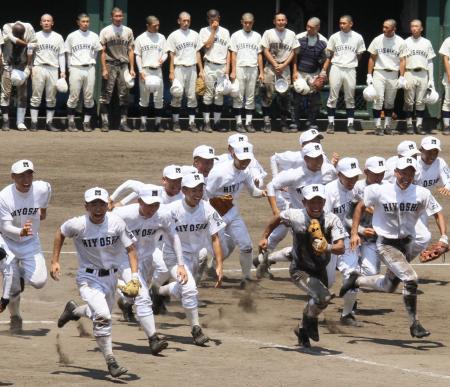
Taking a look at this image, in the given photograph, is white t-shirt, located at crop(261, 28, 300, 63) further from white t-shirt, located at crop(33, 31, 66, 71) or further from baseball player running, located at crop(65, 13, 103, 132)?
white t-shirt, located at crop(33, 31, 66, 71)

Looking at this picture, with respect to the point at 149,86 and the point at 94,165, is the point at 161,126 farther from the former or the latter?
the point at 94,165

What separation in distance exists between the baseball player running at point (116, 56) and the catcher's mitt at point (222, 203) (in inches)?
329

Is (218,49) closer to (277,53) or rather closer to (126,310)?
(277,53)

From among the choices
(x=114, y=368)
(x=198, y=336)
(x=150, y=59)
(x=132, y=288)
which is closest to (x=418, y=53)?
(x=150, y=59)

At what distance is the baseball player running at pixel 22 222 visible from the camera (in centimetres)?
1417

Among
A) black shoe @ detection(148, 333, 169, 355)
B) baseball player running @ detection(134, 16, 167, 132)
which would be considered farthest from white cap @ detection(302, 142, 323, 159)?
baseball player running @ detection(134, 16, 167, 132)

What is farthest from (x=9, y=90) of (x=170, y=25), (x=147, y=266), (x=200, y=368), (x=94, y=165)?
(x=200, y=368)

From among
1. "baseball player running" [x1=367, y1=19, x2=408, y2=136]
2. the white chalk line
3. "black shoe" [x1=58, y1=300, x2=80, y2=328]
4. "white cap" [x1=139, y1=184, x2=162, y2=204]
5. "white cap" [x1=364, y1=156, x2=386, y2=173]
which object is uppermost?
"baseball player running" [x1=367, y1=19, x2=408, y2=136]

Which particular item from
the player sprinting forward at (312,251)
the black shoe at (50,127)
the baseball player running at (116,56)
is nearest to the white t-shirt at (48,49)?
the baseball player running at (116,56)

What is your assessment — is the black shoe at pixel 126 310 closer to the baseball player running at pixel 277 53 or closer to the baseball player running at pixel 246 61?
the baseball player running at pixel 246 61

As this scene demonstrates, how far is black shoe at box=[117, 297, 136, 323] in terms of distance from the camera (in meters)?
14.6

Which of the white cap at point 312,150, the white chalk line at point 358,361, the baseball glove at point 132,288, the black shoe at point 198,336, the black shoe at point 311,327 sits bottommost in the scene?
the white chalk line at point 358,361

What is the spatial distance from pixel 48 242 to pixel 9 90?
226 inches

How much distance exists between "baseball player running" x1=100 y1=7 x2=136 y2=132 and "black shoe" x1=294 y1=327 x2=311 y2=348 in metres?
11.6
